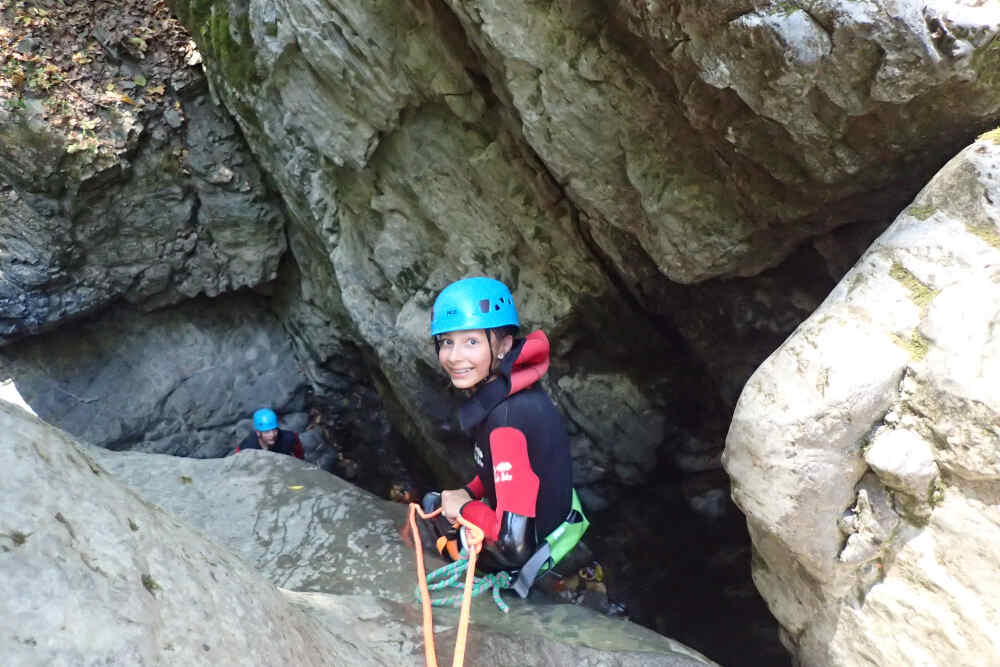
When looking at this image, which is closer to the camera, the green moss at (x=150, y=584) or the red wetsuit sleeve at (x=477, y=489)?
the green moss at (x=150, y=584)

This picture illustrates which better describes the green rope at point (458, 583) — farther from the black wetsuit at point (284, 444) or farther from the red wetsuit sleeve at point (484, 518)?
the black wetsuit at point (284, 444)

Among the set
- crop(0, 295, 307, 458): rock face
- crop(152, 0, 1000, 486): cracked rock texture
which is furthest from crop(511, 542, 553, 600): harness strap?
crop(0, 295, 307, 458): rock face

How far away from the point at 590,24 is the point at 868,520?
265 centimetres

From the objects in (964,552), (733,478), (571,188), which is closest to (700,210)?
(571,188)

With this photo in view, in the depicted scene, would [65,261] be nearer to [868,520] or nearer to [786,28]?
[786,28]

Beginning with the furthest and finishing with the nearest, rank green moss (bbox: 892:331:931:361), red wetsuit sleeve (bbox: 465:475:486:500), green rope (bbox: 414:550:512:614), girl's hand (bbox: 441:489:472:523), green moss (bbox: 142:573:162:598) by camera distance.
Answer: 1. red wetsuit sleeve (bbox: 465:475:486:500)
2. girl's hand (bbox: 441:489:472:523)
3. green rope (bbox: 414:550:512:614)
4. green moss (bbox: 892:331:931:361)
5. green moss (bbox: 142:573:162:598)

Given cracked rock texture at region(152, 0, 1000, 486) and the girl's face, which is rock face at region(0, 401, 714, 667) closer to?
the girl's face

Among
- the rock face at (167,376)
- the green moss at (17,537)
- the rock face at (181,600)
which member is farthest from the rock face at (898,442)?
the rock face at (167,376)

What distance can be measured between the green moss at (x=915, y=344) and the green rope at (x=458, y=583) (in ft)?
6.97

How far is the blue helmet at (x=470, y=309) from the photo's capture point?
333 cm

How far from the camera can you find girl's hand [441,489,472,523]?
10.8 feet

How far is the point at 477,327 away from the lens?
10.9 feet

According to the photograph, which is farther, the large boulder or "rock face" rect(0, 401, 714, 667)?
the large boulder

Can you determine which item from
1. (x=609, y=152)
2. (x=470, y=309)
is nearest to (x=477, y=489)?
(x=470, y=309)
